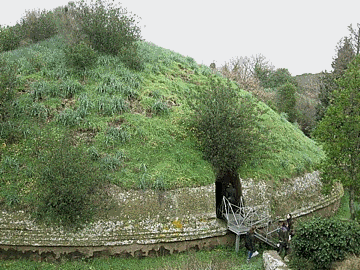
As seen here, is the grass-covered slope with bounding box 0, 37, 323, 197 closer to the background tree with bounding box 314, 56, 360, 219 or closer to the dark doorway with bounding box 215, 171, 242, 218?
the dark doorway with bounding box 215, 171, 242, 218

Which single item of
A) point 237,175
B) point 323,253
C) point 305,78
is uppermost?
point 305,78

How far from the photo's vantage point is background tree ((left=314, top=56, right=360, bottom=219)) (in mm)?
10805

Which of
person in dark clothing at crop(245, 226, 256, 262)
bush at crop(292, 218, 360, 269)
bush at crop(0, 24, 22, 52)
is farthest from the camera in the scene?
bush at crop(0, 24, 22, 52)

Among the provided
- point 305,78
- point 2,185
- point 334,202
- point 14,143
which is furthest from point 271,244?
point 305,78

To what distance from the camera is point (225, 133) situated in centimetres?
1302

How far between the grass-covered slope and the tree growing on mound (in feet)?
2.00

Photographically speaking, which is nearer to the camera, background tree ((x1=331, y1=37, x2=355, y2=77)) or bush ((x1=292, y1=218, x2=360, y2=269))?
bush ((x1=292, y1=218, x2=360, y2=269))

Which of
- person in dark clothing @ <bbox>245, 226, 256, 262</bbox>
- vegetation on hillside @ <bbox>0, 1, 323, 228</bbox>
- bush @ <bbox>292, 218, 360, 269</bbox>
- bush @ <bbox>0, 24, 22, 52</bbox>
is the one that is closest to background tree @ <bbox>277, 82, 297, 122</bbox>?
vegetation on hillside @ <bbox>0, 1, 323, 228</bbox>

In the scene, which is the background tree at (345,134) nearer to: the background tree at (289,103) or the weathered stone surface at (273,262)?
the weathered stone surface at (273,262)

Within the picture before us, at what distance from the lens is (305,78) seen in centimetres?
5794

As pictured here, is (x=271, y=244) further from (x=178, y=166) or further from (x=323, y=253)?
(x=178, y=166)

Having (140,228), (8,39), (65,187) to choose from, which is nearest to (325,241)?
(140,228)

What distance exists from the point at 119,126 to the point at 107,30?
290 inches

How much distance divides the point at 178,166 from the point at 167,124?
284 cm
